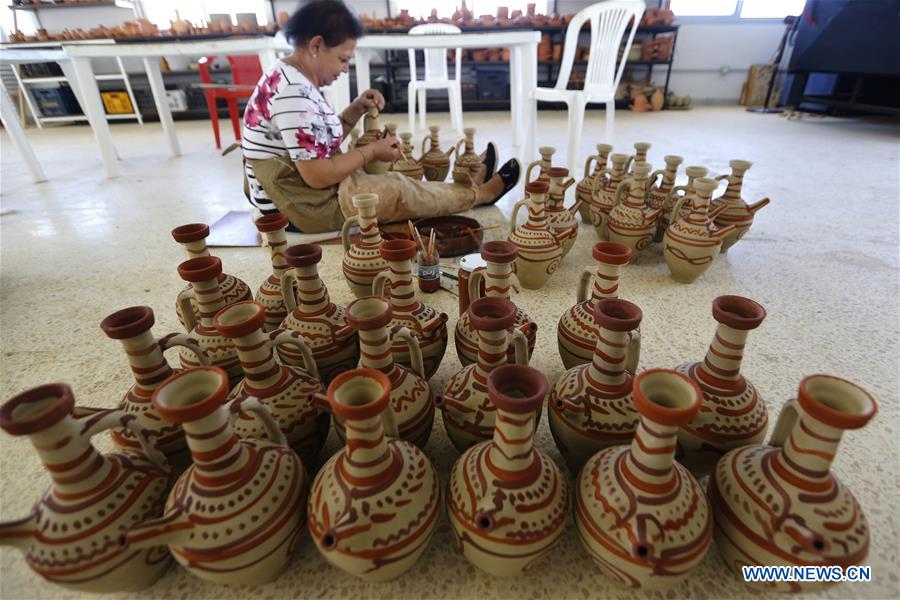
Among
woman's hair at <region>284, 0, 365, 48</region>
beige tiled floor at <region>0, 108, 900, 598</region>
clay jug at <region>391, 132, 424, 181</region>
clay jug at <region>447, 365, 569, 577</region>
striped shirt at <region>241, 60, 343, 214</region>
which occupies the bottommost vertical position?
beige tiled floor at <region>0, 108, 900, 598</region>

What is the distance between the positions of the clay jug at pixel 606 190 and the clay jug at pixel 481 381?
1.16 meters

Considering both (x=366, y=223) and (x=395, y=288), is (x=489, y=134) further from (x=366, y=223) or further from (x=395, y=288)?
(x=395, y=288)

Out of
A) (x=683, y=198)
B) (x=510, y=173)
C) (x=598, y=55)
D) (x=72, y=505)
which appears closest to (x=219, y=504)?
(x=72, y=505)

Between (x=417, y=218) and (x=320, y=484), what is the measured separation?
1527mm

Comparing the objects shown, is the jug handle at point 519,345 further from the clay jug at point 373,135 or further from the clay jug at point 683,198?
the clay jug at point 373,135

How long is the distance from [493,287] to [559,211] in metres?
0.80

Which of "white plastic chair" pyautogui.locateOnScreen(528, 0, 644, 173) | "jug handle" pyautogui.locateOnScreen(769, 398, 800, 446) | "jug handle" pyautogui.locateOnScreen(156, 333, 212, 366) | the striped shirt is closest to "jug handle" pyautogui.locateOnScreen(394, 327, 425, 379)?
"jug handle" pyautogui.locateOnScreen(156, 333, 212, 366)

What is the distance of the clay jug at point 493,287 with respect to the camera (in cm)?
98

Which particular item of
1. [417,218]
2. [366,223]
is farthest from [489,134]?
[366,223]

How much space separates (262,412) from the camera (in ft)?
Result: 2.42

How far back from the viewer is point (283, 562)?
72 centimetres

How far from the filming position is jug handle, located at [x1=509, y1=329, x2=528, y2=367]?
2.82ft

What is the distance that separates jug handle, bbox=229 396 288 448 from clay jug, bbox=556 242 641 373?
620 mm

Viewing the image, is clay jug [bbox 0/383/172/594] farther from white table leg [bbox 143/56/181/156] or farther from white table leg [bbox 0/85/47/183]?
white table leg [bbox 143/56/181/156]
